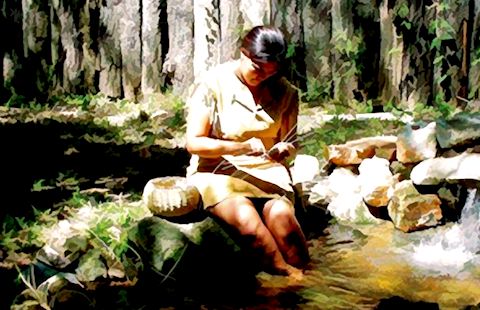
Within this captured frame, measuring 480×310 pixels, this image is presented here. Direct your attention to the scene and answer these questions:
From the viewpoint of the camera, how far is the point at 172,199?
441cm

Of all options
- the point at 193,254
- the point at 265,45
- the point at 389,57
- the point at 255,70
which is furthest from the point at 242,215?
the point at 389,57

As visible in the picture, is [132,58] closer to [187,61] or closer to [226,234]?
[187,61]

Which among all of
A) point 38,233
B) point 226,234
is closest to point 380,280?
point 226,234

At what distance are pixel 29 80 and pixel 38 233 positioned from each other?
13.7ft

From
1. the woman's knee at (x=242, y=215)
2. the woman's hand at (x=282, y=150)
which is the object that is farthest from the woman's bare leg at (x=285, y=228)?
the woman's hand at (x=282, y=150)

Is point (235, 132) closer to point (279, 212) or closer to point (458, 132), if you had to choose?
point (279, 212)

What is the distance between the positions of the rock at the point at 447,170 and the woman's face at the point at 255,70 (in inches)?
57.0

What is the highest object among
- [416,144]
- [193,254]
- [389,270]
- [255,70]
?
[255,70]

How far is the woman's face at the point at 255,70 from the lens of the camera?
4.27 m

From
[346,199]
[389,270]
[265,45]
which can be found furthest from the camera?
[346,199]

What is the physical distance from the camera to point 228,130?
450cm

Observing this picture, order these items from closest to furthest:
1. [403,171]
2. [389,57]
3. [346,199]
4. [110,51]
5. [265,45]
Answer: [265,45]
[403,171]
[346,199]
[389,57]
[110,51]

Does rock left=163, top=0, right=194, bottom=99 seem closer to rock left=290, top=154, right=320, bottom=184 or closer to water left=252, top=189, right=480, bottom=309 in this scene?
rock left=290, top=154, right=320, bottom=184

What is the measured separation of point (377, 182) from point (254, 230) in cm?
141
